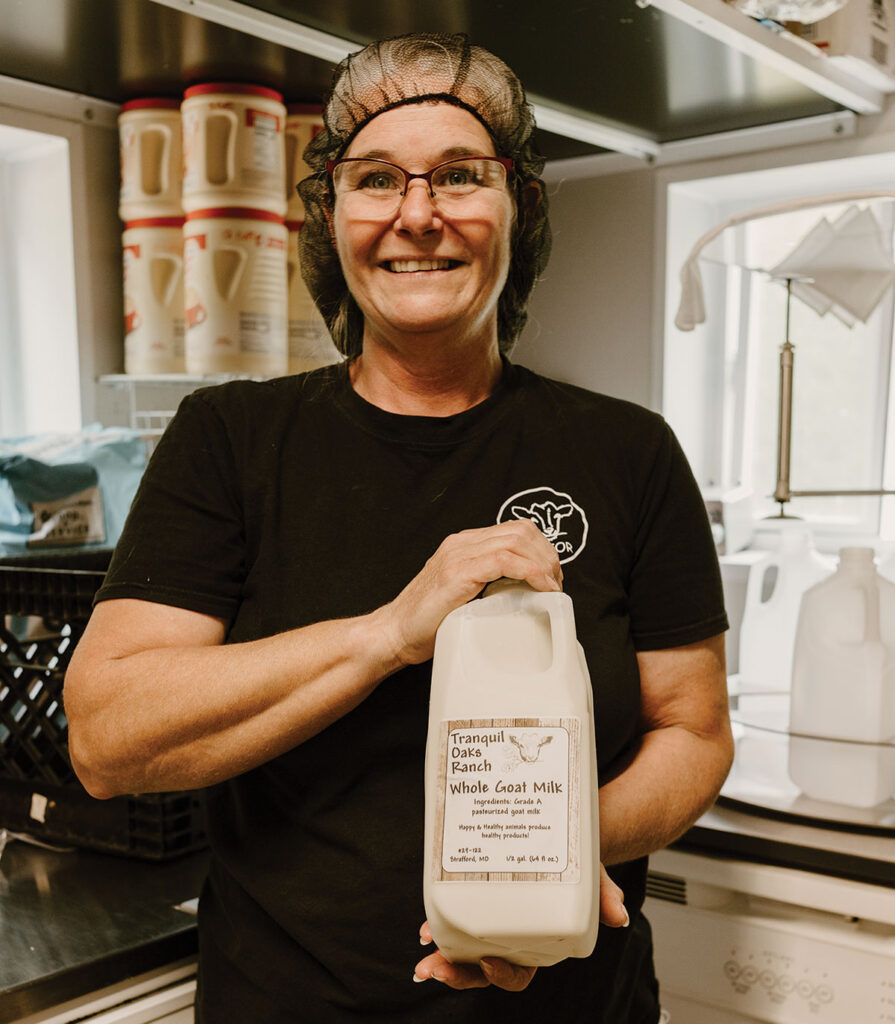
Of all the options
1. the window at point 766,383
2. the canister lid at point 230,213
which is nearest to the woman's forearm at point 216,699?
the canister lid at point 230,213

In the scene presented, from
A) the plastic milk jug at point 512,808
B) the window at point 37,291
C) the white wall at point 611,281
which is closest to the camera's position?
the plastic milk jug at point 512,808

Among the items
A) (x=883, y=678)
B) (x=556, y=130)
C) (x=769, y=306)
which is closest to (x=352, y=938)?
(x=883, y=678)

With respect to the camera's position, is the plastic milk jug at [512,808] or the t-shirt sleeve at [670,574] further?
the t-shirt sleeve at [670,574]

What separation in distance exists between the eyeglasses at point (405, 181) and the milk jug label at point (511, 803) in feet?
1.64

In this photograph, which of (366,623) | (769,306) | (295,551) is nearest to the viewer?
(366,623)

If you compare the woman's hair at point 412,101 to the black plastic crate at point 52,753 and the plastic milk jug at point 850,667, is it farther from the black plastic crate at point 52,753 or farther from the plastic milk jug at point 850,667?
the plastic milk jug at point 850,667

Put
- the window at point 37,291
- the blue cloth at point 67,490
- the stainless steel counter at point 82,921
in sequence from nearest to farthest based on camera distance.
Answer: the stainless steel counter at point 82,921 < the blue cloth at point 67,490 < the window at point 37,291

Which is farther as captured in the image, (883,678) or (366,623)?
(883,678)

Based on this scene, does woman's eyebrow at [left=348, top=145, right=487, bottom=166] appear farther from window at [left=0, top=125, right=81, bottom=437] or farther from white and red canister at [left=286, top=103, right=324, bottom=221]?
window at [left=0, top=125, right=81, bottom=437]

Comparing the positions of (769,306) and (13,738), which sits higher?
(769,306)

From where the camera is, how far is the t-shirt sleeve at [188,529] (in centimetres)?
87

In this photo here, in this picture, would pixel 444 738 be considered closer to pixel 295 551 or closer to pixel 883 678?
pixel 295 551

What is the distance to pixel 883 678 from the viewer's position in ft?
4.39

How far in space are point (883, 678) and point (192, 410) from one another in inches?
37.0
